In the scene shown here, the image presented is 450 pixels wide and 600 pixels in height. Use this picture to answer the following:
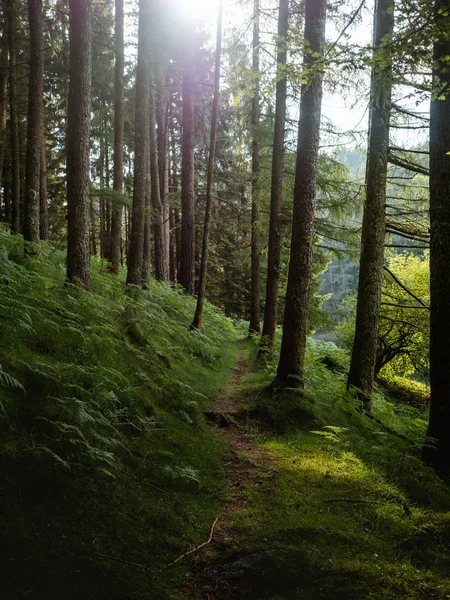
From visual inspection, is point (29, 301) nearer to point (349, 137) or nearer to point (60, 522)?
point (60, 522)

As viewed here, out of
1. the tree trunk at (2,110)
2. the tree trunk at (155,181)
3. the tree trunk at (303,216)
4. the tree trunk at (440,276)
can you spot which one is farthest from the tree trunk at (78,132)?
the tree trunk at (2,110)

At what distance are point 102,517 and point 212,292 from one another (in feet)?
77.2

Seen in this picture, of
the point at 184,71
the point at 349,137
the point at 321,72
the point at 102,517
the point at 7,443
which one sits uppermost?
the point at 184,71

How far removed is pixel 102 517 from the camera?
137 inches

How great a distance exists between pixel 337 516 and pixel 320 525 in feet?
1.02

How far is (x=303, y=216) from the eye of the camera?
7.86m

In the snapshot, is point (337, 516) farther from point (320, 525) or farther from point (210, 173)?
point (210, 173)

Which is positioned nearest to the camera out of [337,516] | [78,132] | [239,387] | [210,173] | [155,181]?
[337,516]

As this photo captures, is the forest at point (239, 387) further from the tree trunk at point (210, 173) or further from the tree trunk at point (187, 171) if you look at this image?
the tree trunk at point (187, 171)

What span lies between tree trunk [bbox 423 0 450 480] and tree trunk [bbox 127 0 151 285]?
25.9 feet

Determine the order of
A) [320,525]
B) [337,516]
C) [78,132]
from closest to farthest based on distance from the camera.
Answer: [320,525] < [337,516] < [78,132]

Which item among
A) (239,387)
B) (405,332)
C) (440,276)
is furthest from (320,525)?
(405,332)

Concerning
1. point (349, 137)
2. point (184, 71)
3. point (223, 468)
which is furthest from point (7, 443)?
point (184, 71)

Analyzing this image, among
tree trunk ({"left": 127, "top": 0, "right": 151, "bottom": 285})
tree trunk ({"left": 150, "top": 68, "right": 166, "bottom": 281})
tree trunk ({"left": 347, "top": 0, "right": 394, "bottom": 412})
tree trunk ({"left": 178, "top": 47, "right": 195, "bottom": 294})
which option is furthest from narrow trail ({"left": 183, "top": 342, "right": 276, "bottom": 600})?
tree trunk ({"left": 150, "top": 68, "right": 166, "bottom": 281})
